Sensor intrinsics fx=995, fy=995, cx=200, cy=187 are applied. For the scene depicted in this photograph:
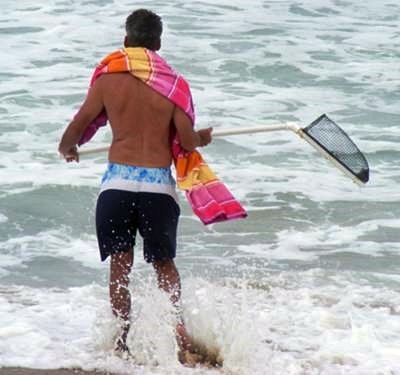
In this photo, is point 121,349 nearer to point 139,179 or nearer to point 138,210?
point 138,210

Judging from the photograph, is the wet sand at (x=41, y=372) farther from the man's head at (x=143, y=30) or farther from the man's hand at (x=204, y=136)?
the man's head at (x=143, y=30)

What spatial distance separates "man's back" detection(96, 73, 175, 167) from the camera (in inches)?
173

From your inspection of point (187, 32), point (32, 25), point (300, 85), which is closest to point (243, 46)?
point (187, 32)

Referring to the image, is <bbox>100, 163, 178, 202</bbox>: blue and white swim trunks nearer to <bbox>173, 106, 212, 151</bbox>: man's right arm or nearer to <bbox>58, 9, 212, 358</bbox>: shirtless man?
<bbox>58, 9, 212, 358</bbox>: shirtless man

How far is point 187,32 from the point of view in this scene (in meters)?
19.1

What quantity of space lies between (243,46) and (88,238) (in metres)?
10.8

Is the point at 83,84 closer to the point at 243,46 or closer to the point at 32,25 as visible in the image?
the point at 243,46

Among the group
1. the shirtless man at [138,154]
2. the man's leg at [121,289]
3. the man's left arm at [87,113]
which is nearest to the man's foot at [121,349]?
the man's leg at [121,289]

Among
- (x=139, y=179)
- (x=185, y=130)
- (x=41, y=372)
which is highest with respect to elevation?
(x=185, y=130)

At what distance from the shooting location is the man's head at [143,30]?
444cm

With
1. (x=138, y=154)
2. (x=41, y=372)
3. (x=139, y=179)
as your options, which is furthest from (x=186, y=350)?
(x=138, y=154)

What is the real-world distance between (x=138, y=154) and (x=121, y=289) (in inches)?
26.1

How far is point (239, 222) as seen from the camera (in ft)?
26.0

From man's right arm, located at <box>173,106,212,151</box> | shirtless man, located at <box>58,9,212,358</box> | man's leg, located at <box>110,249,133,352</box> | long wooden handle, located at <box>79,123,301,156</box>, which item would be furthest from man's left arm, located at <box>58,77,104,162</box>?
man's leg, located at <box>110,249,133,352</box>
